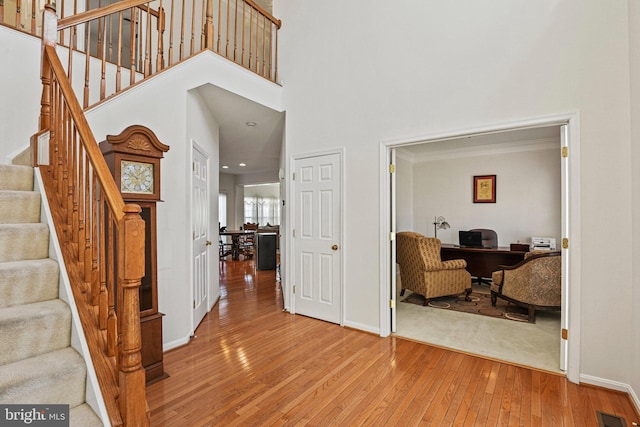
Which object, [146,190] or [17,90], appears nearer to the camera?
[146,190]

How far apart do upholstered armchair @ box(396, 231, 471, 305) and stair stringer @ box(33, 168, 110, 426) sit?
3.86 m

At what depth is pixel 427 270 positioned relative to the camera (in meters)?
4.35

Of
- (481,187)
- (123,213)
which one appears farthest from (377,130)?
(481,187)

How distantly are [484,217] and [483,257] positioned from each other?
100cm

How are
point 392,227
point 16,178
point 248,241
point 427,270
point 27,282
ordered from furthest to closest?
1. point 248,241
2. point 427,270
3. point 392,227
4. point 16,178
5. point 27,282

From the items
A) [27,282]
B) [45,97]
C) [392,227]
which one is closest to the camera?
[27,282]

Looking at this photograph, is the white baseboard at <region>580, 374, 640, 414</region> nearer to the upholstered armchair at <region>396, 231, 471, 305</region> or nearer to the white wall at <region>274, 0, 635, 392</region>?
the white wall at <region>274, 0, 635, 392</region>

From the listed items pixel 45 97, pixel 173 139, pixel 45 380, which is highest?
pixel 45 97

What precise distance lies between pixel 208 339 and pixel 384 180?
2.47m

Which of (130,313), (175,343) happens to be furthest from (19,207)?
(175,343)

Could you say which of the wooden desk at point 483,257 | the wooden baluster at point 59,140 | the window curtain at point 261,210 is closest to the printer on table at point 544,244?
the wooden desk at point 483,257

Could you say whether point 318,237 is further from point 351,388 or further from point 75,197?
point 75,197

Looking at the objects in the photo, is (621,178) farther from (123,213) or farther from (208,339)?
(208,339)

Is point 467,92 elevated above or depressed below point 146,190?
above
